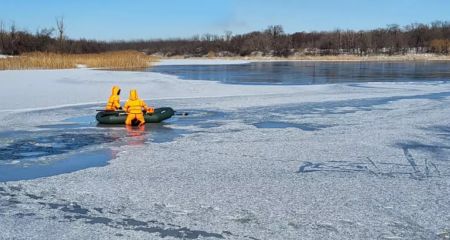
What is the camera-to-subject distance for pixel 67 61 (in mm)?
32781

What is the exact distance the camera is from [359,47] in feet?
262

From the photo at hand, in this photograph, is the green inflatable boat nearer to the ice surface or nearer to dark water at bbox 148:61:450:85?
the ice surface

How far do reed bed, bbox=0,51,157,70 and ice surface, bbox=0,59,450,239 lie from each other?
70.2 feet

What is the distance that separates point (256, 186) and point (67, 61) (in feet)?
96.5

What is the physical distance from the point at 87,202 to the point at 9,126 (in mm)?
5675

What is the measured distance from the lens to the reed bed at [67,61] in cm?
3066

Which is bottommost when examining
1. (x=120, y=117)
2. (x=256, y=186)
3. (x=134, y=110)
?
(x=256, y=186)

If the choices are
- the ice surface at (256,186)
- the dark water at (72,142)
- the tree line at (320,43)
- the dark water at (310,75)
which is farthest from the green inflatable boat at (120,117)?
the tree line at (320,43)

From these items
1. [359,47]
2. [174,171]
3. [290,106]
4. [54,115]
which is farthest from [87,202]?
[359,47]

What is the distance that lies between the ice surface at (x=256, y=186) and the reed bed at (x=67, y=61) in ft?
70.2

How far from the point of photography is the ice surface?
165 inches

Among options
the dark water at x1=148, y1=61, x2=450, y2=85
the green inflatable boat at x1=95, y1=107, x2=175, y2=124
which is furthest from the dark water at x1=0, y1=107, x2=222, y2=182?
the dark water at x1=148, y1=61, x2=450, y2=85

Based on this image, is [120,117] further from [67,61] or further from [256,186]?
[67,61]

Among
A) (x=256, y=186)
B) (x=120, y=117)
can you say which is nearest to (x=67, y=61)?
(x=120, y=117)
